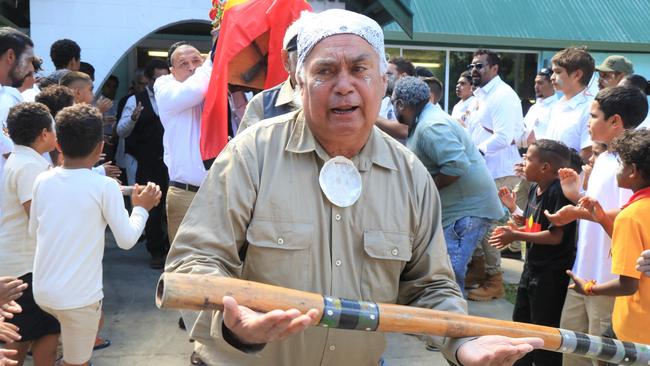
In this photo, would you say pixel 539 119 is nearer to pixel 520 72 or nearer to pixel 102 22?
pixel 102 22

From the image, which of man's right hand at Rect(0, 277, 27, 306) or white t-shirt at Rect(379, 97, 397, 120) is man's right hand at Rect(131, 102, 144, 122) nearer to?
white t-shirt at Rect(379, 97, 397, 120)

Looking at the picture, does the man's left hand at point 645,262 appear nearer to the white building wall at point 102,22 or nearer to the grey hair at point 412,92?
the grey hair at point 412,92

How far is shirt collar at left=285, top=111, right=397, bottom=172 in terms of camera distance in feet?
7.00

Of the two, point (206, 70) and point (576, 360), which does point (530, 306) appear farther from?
point (206, 70)

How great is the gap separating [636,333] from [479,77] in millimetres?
4343

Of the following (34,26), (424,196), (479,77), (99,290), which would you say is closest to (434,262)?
(424,196)

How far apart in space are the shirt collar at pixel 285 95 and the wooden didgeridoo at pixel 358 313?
1.84m

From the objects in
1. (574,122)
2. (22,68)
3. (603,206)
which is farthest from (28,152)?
(574,122)

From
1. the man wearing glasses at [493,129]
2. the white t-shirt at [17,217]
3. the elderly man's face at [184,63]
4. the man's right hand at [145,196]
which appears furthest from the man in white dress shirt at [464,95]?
the white t-shirt at [17,217]

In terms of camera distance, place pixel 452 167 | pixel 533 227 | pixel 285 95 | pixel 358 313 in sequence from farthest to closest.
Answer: pixel 452 167 → pixel 533 227 → pixel 285 95 → pixel 358 313

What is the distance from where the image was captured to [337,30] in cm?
205

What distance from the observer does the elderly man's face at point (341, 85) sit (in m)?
2.04

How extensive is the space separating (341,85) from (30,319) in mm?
2520

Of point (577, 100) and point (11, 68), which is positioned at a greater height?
point (577, 100)
